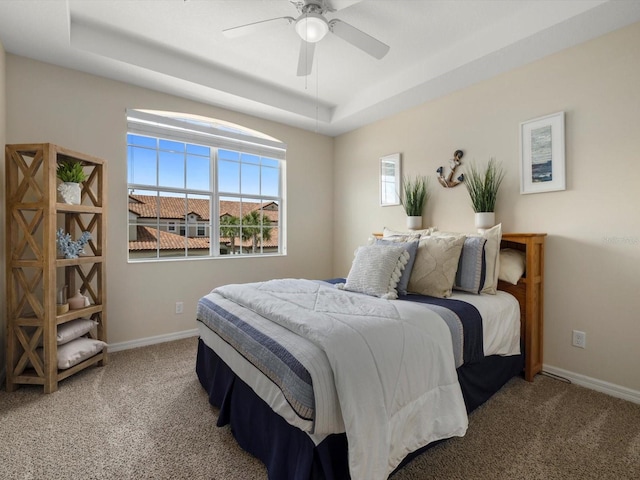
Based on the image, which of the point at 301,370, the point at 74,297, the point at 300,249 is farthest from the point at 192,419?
the point at 300,249

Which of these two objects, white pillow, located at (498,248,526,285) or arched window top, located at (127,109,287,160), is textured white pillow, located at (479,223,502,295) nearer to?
white pillow, located at (498,248,526,285)

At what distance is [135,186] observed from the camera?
10.2 feet

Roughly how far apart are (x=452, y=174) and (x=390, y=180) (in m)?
0.80

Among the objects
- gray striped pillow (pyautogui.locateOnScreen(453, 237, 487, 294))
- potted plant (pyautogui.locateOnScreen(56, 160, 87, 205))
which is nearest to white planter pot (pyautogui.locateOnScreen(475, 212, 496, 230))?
gray striped pillow (pyautogui.locateOnScreen(453, 237, 487, 294))

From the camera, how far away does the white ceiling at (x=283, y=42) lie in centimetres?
215

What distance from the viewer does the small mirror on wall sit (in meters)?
3.64

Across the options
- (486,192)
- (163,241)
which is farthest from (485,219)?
(163,241)

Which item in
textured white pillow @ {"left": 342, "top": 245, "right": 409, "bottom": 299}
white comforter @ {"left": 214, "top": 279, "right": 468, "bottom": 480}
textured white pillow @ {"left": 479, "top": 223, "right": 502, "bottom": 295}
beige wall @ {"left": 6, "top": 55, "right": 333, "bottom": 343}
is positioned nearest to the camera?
white comforter @ {"left": 214, "top": 279, "right": 468, "bottom": 480}

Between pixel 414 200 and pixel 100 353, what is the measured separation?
3.24 meters

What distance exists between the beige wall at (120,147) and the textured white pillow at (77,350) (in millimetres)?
437

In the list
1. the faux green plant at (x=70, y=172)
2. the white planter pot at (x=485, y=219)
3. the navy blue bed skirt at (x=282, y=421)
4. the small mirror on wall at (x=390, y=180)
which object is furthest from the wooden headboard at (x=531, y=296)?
the faux green plant at (x=70, y=172)

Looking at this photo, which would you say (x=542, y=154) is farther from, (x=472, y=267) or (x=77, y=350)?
(x=77, y=350)

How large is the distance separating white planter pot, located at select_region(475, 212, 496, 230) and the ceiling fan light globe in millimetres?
1909

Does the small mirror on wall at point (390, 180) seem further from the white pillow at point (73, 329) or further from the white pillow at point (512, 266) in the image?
the white pillow at point (73, 329)
